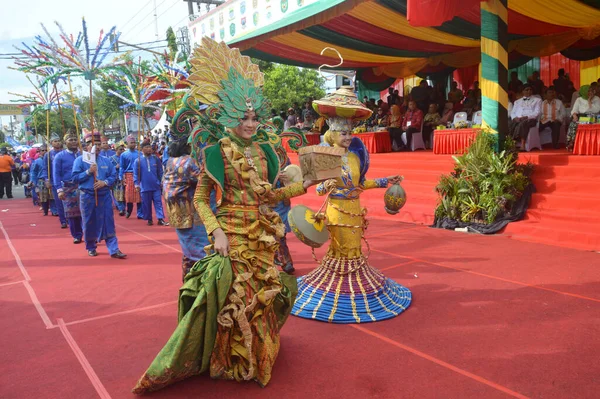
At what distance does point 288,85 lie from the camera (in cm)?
2875

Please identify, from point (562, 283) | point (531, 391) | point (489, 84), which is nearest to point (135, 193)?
point (489, 84)

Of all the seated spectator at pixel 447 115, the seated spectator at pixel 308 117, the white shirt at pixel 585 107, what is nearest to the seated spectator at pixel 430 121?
the seated spectator at pixel 447 115

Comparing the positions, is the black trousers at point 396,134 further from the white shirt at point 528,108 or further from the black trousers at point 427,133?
the white shirt at point 528,108

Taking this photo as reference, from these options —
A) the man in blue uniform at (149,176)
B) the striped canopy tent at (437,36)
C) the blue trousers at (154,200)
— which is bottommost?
the blue trousers at (154,200)

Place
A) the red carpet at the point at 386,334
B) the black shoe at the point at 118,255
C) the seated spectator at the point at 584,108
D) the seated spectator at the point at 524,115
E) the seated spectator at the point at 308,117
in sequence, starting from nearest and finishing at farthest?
the red carpet at the point at 386,334 → the black shoe at the point at 118,255 → the seated spectator at the point at 584,108 → the seated spectator at the point at 524,115 → the seated spectator at the point at 308,117

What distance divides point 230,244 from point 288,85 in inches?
1058

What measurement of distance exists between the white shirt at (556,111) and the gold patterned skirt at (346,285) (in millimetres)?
7401

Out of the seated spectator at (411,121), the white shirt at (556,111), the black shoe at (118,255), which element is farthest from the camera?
the seated spectator at (411,121)

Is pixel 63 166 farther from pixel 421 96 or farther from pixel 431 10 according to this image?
pixel 421 96

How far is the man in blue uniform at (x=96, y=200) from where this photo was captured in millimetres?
6492

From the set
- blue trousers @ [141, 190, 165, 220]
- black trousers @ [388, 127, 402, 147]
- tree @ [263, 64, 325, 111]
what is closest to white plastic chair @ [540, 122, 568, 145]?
black trousers @ [388, 127, 402, 147]

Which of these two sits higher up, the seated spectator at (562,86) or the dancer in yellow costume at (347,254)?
the seated spectator at (562,86)

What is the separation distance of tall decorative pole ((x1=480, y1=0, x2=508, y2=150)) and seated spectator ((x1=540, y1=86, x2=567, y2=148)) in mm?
2237

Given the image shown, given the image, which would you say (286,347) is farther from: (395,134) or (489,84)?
(395,134)
